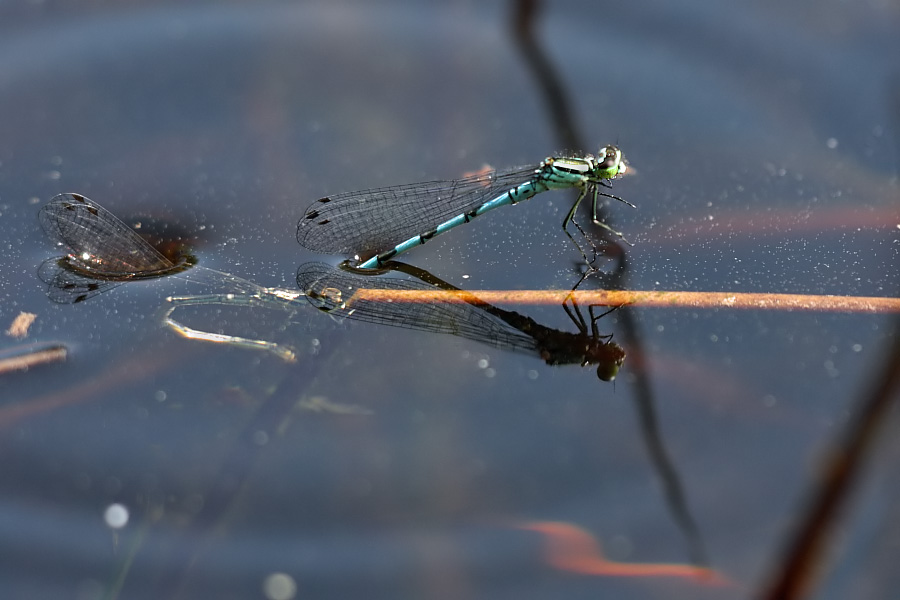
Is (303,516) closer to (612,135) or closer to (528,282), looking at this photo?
(528,282)

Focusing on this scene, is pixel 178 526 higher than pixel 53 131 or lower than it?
lower

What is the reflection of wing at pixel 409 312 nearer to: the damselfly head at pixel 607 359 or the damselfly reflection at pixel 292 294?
the damselfly reflection at pixel 292 294

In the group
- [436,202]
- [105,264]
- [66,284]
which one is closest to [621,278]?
[436,202]

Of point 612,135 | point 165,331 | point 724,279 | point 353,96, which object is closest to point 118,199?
point 165,331

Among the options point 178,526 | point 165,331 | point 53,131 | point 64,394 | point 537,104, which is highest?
point 537,104

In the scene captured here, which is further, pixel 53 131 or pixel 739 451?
pixel 53 131

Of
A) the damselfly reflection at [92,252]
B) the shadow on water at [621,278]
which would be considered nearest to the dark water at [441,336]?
the shadow on water at [621,278]

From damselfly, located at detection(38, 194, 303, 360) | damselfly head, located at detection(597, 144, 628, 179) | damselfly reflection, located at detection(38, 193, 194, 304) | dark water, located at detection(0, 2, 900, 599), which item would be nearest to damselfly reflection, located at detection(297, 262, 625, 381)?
dark water, located at detection(0, 2, 900, 599)
